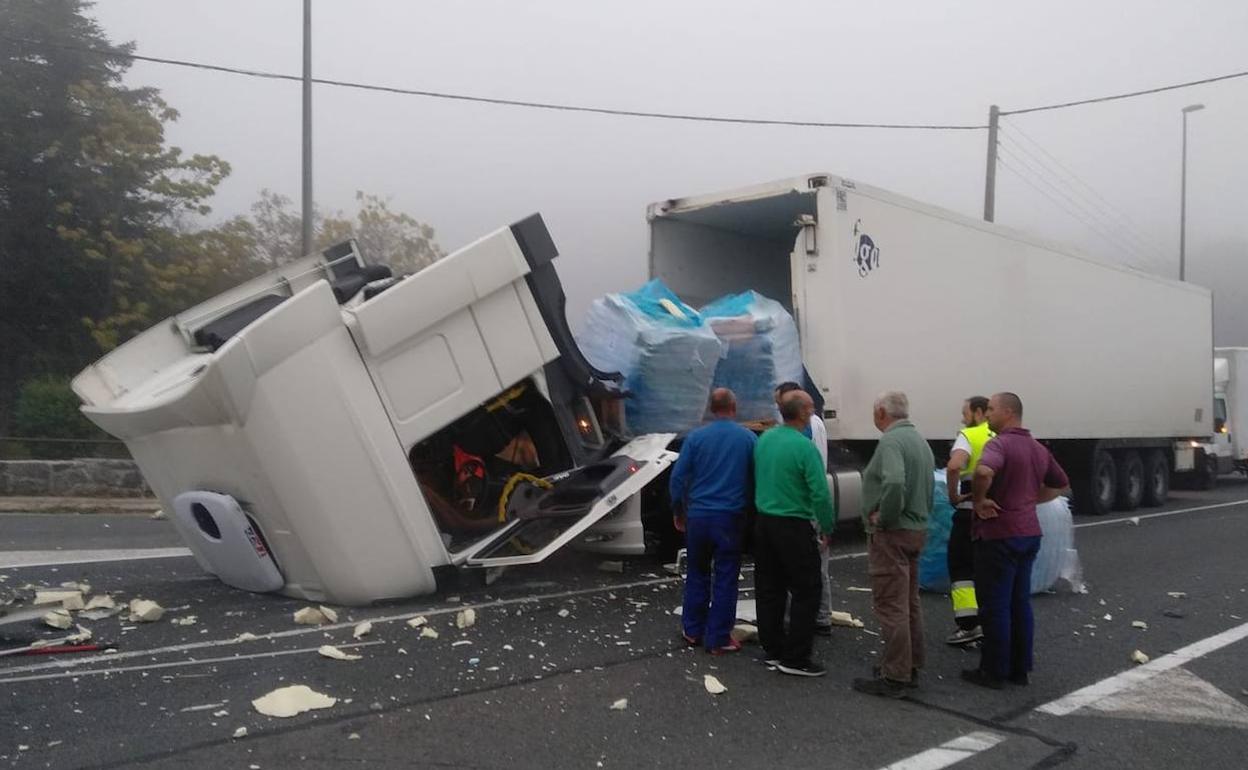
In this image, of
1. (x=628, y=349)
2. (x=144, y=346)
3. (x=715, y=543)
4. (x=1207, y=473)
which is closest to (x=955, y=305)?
(x=628, y=349)

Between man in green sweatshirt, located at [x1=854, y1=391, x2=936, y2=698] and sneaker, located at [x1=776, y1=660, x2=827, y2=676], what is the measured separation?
222 millimetres

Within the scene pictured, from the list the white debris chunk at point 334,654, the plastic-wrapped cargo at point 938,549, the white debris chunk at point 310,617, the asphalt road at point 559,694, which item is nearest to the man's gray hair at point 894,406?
the asphalt road at point 559,694

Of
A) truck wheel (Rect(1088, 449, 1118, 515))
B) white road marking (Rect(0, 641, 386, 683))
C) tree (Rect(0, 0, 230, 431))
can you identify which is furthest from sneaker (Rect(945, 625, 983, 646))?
tree (Rect(0, 0, 230, 431))

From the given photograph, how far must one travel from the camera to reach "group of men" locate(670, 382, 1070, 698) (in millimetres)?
5230

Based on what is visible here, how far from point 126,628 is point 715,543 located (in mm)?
3536

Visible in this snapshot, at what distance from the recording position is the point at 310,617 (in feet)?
20.0

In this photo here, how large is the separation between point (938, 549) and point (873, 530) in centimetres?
293

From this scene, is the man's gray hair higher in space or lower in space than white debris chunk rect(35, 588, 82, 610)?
higher

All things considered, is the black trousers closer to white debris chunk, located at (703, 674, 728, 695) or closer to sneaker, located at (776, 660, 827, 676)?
sneaker, located at (776, 660, 827, 676)

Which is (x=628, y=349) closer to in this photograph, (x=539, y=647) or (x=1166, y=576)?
(x=539, y=647)

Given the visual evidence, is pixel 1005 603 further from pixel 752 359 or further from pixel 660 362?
pixel 752 359

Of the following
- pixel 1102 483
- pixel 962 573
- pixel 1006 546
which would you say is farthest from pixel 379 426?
pixel 1102 483

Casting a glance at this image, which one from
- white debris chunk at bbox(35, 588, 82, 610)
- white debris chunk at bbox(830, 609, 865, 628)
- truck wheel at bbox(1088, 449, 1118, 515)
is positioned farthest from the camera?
truck wheel at bbox(1088, 449, 1118, 515)

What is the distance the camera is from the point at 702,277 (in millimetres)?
10906
